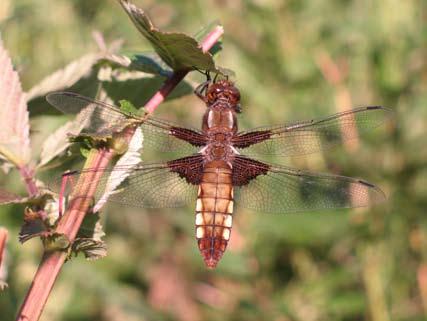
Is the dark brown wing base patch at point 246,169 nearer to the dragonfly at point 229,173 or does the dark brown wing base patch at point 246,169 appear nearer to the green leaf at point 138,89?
the dragonfly at point 229,173

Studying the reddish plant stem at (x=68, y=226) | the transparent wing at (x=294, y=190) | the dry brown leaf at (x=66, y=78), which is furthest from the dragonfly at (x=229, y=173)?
the reddish plant stem at (x=68, y=226)

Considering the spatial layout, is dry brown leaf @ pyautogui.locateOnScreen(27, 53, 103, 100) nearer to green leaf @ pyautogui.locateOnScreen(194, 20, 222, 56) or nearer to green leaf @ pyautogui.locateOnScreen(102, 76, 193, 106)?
green leaf @ pyautogui.locateOnScreen(102, 76, 193, 106)

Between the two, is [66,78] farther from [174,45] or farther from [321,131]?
[321,131]

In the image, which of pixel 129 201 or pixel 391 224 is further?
pixel 391 224

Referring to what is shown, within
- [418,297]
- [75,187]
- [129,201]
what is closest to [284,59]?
[418,297]

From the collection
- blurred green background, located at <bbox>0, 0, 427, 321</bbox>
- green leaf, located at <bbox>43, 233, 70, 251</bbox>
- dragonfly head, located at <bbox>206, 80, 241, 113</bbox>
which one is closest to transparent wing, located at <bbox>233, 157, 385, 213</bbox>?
dragonfly head, located at <bbox>206, 80, 241, 113</bbox>

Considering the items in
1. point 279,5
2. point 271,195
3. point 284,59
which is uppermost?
point 279,5

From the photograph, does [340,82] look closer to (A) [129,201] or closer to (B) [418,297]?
(B) [418,297]

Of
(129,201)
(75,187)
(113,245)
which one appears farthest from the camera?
(113,245)
